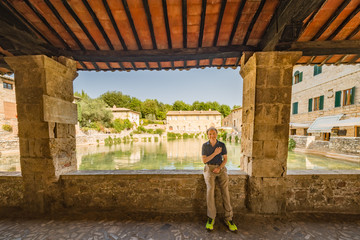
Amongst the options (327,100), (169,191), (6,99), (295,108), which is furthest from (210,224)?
(6,99)

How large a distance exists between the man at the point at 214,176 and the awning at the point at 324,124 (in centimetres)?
1228

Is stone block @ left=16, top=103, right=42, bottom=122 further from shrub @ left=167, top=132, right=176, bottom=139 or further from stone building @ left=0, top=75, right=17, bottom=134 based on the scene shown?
shrub @ left=167, top=132, right=176, bottom=139

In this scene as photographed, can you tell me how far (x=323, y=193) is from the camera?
237 cm

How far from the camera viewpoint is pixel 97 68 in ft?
9.57

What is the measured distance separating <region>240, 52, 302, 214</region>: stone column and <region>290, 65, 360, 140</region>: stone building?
35.0 ft

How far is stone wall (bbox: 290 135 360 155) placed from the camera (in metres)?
8.20

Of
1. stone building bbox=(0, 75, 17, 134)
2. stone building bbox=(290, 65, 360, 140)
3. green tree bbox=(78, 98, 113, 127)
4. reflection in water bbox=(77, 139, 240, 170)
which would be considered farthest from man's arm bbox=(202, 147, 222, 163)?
green tree bbox=(78, 98, 113, 127)

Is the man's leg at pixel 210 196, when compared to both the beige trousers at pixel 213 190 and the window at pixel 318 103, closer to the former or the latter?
the beige trousers at pixel 213 190

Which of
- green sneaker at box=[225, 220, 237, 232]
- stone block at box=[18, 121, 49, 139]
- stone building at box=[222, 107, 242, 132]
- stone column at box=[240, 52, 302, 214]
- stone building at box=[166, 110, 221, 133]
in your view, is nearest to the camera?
green sneaker at box=[225, 220, 237, 232]

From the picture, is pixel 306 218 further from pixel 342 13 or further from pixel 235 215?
pixel 342 13

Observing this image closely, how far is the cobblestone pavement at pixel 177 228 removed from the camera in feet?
6.15

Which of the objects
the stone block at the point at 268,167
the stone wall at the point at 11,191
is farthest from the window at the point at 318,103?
the stone wall at the point at 11,191

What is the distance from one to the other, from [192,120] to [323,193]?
2975cm

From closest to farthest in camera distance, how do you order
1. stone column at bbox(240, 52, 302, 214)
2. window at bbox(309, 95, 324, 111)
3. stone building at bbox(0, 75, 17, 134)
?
stone column at bbox(240, 52, 302, 214) → window at bbox(309, 95, 324, 111) → stone building at bbox(0, 75, 17, 134)
